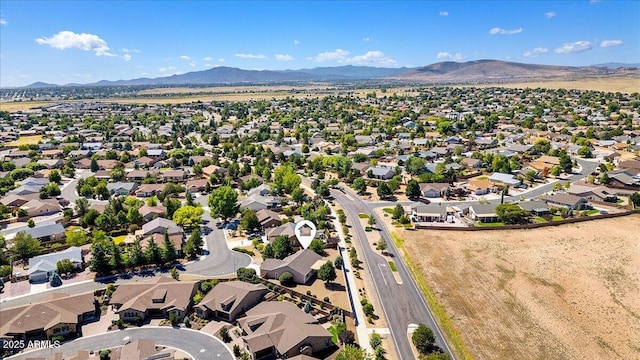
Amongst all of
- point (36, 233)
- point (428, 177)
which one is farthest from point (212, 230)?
point (428, 177)

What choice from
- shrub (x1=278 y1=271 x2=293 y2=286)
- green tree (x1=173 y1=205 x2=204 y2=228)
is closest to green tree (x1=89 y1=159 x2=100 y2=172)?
green tree (x1=173 y1=205 x2=204 y2=228)

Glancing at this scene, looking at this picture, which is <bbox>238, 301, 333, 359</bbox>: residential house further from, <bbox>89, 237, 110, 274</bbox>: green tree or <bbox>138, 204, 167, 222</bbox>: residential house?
<bbox>138, 204, 167, 222</bbox>: residential house

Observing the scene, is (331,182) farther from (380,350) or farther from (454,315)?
(380,350)

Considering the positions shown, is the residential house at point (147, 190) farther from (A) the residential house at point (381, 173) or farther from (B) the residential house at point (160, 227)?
(A) the residential house at point (381, 173)

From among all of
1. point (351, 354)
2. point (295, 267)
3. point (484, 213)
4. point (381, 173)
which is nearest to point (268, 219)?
point (295, 267)

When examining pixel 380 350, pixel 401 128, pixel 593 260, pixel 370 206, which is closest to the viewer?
pixel 380 350

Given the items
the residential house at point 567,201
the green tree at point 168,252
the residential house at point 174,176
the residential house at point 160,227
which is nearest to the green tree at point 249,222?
the residential house at point 160,227

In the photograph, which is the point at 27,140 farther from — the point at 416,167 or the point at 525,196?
the point at 525,196
